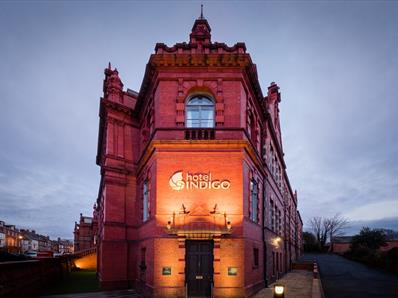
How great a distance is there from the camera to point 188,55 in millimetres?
18672

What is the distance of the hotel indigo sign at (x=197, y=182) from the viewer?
1777 centimetres

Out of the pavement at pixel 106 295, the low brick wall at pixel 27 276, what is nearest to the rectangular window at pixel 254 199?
the pavement at pixel 106 295

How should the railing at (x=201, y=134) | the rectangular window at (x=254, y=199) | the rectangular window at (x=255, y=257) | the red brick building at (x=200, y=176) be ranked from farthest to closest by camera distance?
the rectangular window at (x=254, y=199)
the rectangular window at (x=255, y=257)
the railing at (x=201, y=134)
the red brick building at (x=200, y=176)

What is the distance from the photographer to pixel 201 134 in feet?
59.8

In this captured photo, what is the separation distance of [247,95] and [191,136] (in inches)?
174

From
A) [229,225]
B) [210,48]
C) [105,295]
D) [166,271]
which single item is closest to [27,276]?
[105,295]

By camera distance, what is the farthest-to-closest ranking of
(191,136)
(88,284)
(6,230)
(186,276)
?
(6,230)
(88,284)
(191,136)
(186,276)

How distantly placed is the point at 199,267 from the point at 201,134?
6132 mm

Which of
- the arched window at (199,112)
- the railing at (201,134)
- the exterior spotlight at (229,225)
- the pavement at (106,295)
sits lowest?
the pavement at (106,295)

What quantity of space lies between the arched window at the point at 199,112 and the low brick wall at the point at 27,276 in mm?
9972

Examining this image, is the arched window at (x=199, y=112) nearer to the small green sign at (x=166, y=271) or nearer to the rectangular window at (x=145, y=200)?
the rectangular window at (x=145, y=200)

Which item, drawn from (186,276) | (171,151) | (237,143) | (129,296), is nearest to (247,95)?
(237,143)

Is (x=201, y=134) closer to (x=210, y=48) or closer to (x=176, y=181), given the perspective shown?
(x=176, y=181)

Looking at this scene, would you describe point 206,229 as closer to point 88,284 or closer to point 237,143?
point 237,143
